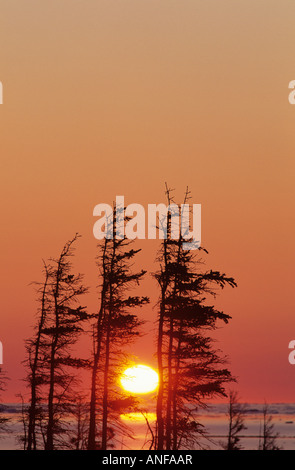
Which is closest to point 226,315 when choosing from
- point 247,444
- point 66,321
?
point 66,321

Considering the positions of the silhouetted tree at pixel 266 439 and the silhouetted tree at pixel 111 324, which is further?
the silhouetted tree at pixel 266 439

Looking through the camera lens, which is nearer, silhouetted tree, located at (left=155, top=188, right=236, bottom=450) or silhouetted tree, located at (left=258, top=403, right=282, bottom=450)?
silhouetted tree, located at (left=155, top=188, right=236, bottom=450)

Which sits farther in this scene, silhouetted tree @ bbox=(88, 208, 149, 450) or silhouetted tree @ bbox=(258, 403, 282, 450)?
silhouetted tree @ bbox=(258, 403, 282, 450)

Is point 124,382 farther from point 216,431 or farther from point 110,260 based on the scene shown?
point 216,431

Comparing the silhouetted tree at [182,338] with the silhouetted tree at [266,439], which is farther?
the silhouetted tree at [266,439]

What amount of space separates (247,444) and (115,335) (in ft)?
287

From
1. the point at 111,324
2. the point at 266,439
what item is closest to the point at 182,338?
the point at 111,324

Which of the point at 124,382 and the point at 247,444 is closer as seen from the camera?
the point at 124,382

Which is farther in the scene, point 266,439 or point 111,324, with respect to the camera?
point 266,439

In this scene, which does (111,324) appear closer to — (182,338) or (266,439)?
(182,338)

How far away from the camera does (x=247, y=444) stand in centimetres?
12650
